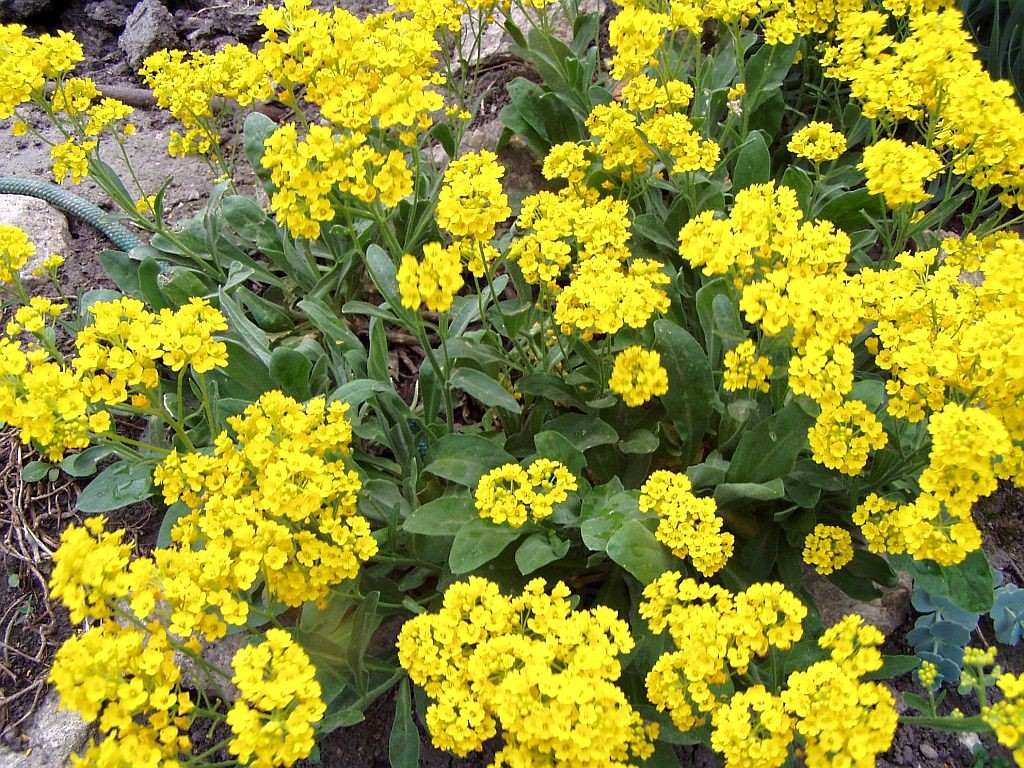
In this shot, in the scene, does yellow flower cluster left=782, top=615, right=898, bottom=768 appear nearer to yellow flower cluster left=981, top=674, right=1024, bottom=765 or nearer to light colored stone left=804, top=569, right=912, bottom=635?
yellow flower cluster left=981, top=674, right=1024, bottom=765

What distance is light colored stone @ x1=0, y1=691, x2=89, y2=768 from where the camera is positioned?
2.78 metres

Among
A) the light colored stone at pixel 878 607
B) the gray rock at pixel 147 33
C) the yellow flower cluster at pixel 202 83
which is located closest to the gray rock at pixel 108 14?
the gray rock at pixel 147 33

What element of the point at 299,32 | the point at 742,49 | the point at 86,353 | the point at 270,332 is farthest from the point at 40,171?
the point at 742,49

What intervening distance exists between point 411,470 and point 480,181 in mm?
1009

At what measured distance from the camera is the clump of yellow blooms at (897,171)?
97.7 inches

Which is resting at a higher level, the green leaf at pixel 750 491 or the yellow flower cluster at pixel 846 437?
the yellow flower cluster at pixel 846 437

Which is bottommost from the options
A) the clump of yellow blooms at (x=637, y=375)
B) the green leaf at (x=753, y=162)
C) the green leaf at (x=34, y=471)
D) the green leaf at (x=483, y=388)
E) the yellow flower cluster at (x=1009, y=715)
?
the green leaf at (x=34, y=471)

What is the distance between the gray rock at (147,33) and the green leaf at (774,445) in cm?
417

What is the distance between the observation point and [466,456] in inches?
109

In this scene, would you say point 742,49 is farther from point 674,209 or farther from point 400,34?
point 400,34

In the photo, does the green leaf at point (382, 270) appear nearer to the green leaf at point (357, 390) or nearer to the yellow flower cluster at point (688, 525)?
the green leaf at point (357, 390)

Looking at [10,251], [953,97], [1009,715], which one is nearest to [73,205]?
[10,251]

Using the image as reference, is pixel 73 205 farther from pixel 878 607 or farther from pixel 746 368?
pixel 878 607

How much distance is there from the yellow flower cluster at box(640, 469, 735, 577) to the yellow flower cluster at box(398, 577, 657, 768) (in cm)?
32
